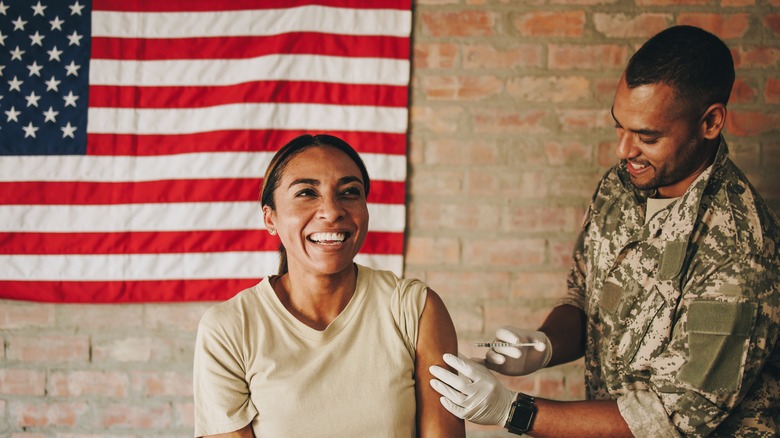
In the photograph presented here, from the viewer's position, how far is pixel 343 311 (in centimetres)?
158

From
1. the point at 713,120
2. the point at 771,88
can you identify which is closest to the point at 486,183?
the point at 713,120

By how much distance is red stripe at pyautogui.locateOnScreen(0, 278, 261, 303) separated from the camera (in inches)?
92.0

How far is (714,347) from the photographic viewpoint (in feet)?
4.68

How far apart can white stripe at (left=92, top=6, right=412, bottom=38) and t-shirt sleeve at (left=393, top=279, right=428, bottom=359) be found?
3.67 feet

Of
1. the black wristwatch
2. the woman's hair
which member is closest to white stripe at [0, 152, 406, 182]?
the woman's hair

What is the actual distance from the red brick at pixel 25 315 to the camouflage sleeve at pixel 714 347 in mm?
2101

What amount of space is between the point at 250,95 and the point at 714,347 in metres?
1.73

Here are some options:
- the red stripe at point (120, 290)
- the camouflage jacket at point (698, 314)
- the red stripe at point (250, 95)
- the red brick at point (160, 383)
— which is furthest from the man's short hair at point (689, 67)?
the red brick at point (160, 383)

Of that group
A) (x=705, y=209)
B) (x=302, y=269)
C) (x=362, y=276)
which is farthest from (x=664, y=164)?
(x=302, y=269)

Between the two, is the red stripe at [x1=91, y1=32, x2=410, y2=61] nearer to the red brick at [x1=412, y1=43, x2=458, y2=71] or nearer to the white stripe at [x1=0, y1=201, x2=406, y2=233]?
the red brick at [x1=412, y1=43, x2=458, y2=71]

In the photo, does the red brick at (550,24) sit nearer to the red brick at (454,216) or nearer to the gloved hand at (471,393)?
the red brick at (454,216)

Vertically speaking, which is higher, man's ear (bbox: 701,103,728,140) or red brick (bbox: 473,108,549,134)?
red brick (bbox: 473,108,549,134)

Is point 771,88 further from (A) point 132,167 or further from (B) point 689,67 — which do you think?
(A) point 132,167

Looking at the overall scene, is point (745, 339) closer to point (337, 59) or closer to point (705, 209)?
point (705, 209)
